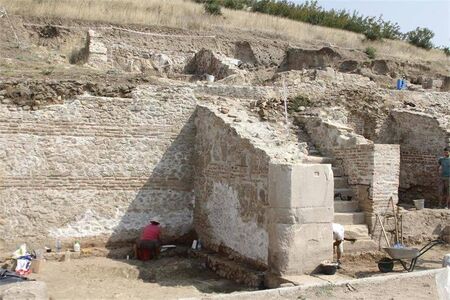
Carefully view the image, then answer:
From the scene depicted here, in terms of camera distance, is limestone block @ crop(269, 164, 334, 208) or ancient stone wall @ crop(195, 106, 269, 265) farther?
ancient stone wall @ crop(195, 106, 269, 265)

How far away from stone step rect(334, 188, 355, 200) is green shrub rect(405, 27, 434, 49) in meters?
26.1

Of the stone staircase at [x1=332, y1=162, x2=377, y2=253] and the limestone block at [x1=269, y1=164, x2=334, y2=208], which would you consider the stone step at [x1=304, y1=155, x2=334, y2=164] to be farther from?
the limestone block at [x1=269, y1=164, x2=334, y2=208]

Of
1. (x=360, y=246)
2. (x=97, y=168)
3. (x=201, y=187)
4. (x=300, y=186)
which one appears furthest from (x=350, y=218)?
(x=97, y=168)

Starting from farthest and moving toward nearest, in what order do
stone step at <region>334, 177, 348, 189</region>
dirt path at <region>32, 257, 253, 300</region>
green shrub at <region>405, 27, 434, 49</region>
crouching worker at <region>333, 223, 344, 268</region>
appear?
green shrub at <region>405, 27, 434, 49</region>
stone step at <region>334, 177, 348, 189</region>
crouching worker at <region>333, 223, 344, 268</region>
dirt path at <region>32, 257, 253, 300</region>

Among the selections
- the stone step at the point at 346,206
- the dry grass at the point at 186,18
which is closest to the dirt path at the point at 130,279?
the stone step at the point at 346,206

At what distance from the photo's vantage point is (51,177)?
10.8 m

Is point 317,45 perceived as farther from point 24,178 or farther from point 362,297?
point 362,297

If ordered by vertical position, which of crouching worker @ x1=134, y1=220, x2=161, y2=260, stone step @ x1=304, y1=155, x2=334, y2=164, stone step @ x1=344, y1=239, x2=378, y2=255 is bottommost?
crouching worker @ x1=134, y1=220, x2=161, y2=260

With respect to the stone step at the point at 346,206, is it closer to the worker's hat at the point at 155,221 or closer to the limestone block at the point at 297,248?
the limestone block at the point at 297,248

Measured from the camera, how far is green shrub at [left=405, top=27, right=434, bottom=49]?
3472cm

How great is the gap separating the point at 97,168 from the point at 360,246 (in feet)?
16.3

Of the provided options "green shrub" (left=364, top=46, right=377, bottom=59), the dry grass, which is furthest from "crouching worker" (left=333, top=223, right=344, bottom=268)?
"green shrub" (left=364, top=46, right=377, bottom=59)

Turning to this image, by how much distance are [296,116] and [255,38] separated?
1397 centimetres

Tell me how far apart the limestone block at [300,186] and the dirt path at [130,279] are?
5.19 ft
